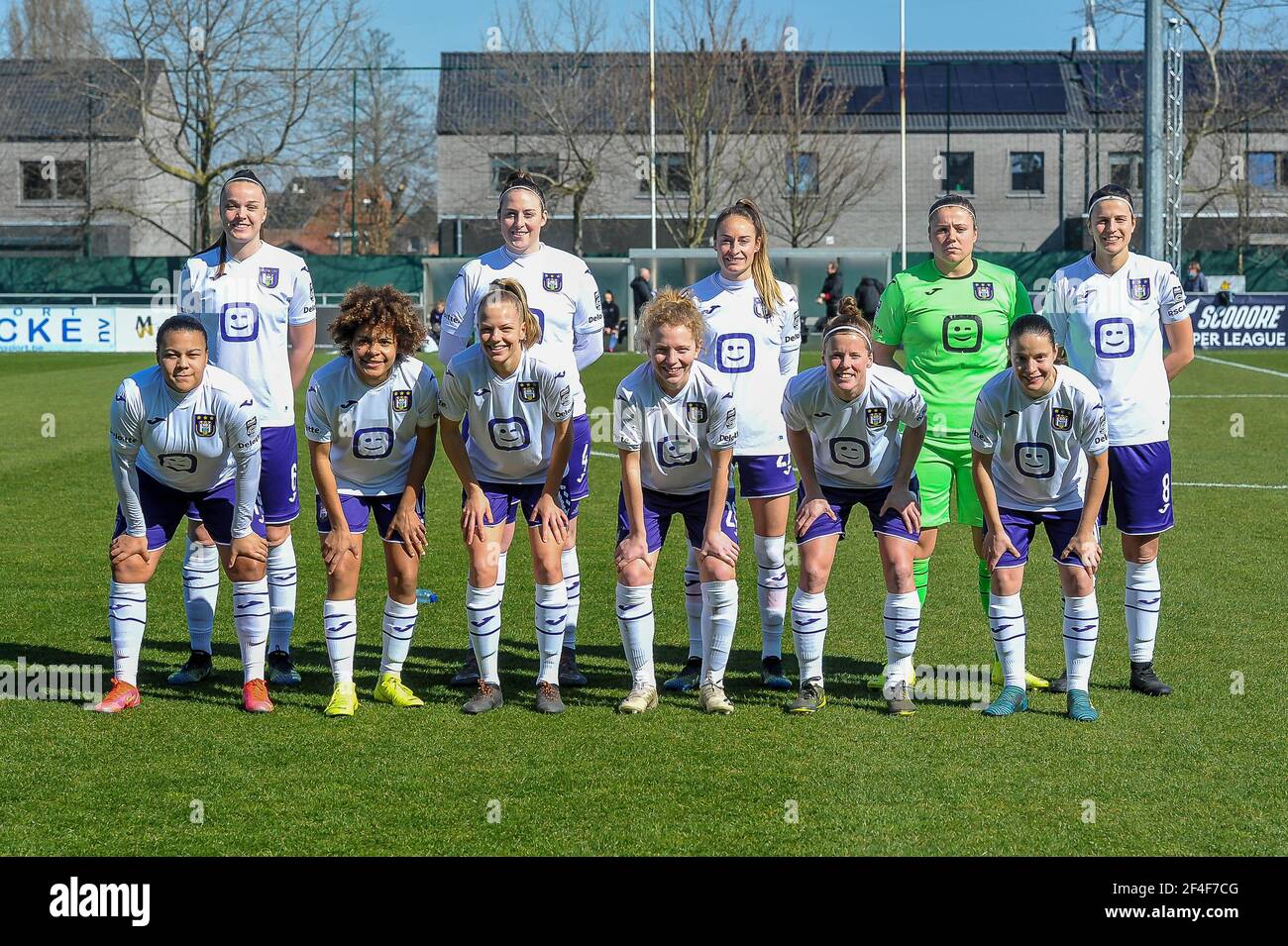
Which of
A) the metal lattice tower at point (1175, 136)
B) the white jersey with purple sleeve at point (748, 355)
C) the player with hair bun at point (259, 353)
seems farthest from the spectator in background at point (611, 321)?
the white jersey with purple sleeve at point (748, 355)

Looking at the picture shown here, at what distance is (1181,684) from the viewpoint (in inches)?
249

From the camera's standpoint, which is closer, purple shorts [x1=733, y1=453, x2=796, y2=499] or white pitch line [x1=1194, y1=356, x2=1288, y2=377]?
purple shorts [x1=733, y1=453, x2=796, y2=499]

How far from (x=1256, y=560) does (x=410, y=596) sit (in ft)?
18.8

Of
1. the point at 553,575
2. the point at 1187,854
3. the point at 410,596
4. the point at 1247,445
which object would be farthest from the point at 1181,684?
the point at 1247,445

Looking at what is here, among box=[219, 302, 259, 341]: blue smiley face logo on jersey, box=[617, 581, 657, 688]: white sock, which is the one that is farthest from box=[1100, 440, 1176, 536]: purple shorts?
box=[219, 302, 259, 341]: blue smiley face logo on jersey

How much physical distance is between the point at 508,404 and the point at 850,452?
1438 mm

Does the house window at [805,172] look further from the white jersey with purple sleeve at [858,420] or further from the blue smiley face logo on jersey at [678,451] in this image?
the blue smiley face logo on jersey at [678,451]

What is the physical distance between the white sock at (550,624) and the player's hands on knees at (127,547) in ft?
5.45

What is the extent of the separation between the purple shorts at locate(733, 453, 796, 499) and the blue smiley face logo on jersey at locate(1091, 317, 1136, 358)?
55.8 inches

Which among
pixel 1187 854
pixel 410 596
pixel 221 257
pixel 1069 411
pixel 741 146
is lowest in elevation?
pixel 1187 854

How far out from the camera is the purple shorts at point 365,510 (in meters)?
6.00

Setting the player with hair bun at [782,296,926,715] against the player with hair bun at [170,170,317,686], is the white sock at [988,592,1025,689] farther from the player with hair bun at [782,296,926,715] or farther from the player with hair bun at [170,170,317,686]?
the player with hair bun at [170,170,317,686]

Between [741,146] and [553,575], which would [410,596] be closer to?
[553,575]

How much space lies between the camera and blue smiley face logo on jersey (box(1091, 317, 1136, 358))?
617 cm
